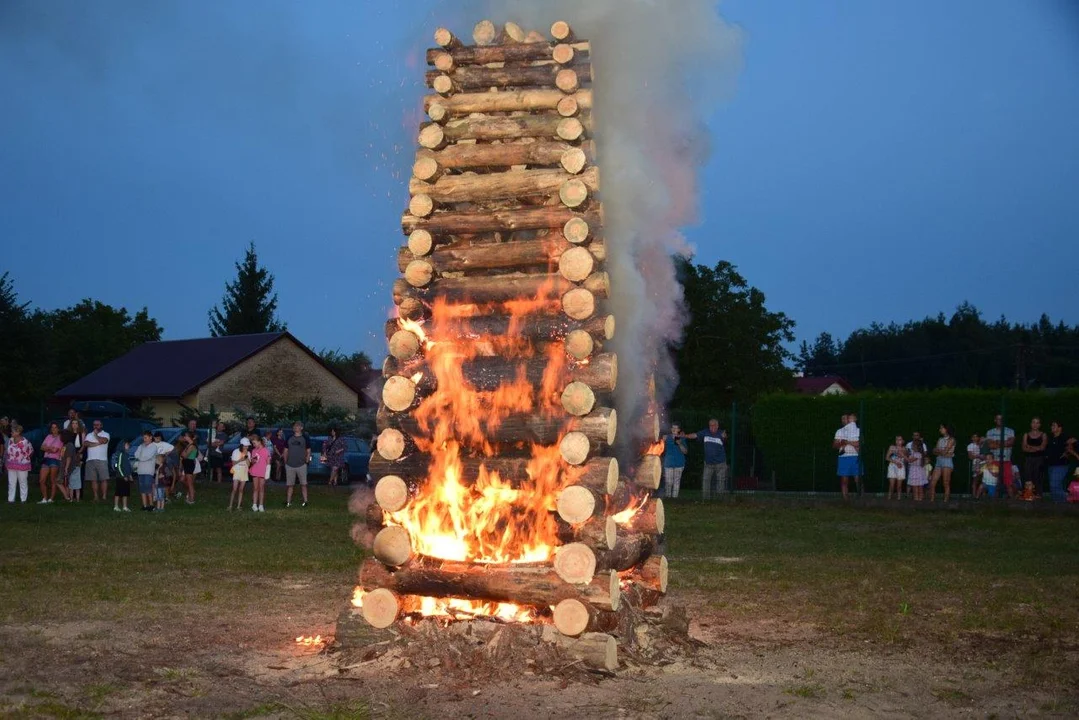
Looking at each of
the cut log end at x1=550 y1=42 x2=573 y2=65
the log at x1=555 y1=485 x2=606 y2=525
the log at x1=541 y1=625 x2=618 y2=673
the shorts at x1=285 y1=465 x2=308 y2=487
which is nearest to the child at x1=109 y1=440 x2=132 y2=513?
the shorts at x1=285 y1=465 x2=308 y2=487

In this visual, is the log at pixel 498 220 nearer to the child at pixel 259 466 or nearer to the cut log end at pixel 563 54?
the cut log end at pixel 563 54

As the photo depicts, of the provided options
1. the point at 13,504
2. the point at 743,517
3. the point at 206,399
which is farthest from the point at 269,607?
the point at 206,399

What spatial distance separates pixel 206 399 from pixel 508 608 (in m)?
41.1

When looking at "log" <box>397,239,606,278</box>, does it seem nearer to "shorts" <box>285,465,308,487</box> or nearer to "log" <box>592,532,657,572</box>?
"log" <box>592,532,657,572</box>

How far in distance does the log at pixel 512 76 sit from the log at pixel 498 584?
3.73 metres

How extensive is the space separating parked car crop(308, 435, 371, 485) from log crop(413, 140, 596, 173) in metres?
20.8

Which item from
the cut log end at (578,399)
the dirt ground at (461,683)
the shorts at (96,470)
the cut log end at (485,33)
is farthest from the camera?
the shorts at (96,470)

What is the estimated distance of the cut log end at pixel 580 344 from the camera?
795cm

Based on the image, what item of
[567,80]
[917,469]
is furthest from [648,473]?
[917,469]

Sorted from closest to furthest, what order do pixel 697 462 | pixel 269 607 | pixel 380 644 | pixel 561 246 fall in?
pixel 380 644
pixel 561 246
pixel 269 607
pixel 697 462

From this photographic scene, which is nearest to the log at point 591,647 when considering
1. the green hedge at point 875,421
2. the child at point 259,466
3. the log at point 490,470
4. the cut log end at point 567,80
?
the log at point 490,470

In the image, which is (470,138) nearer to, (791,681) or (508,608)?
(508,608)

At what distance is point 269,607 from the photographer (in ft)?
31.6

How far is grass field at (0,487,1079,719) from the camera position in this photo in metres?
6.70
